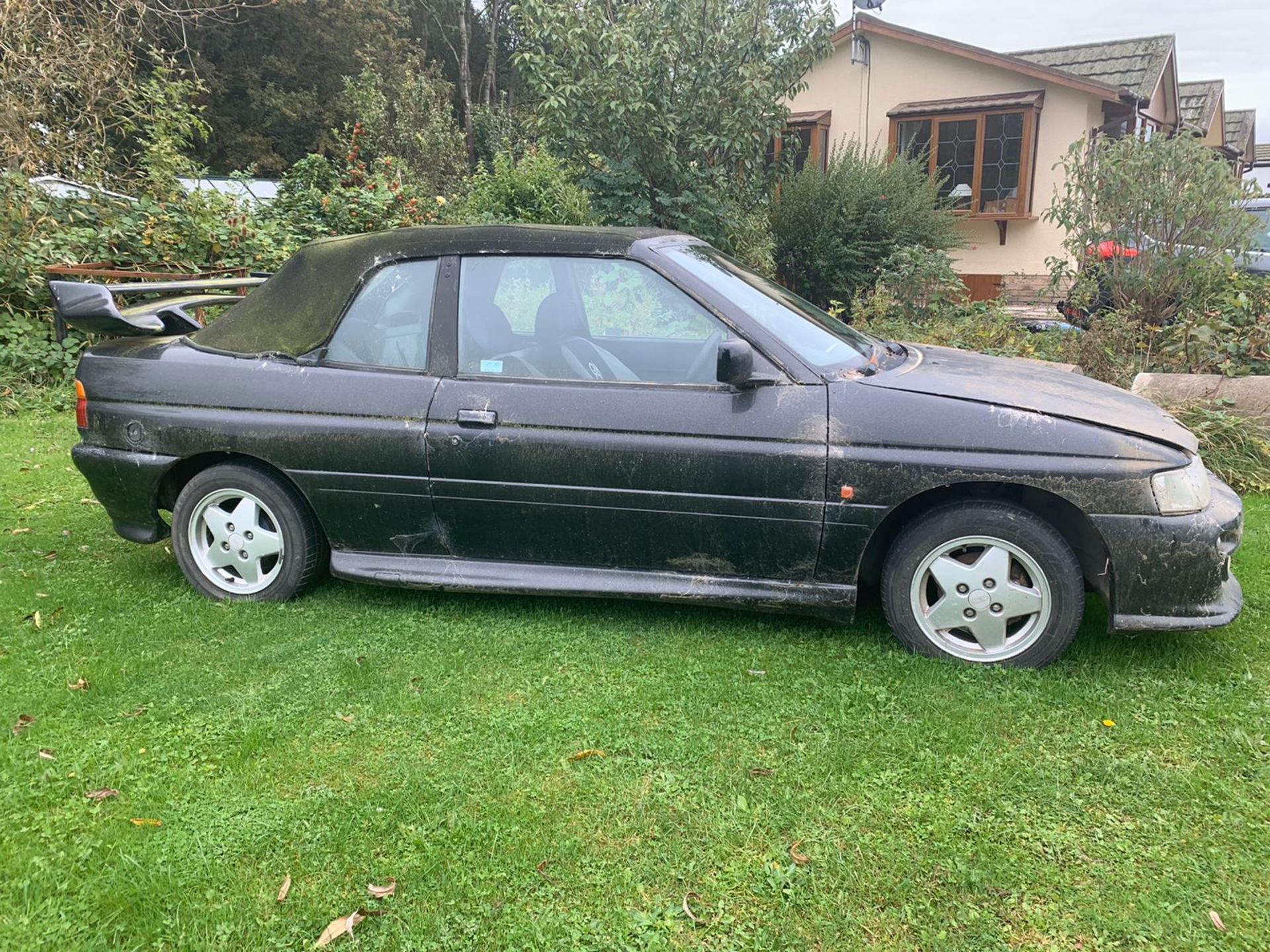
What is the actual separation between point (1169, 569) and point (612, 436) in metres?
2.04

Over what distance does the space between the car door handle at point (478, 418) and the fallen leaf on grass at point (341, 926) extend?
187 cm

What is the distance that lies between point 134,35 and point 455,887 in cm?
1061

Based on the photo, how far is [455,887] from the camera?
233 cm

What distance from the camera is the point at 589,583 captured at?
12.1 feet

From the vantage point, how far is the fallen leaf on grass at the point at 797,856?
95.1 inches

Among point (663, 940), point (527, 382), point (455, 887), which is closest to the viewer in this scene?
point (663, 940)

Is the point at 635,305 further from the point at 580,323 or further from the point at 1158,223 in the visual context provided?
the point at 1158,223

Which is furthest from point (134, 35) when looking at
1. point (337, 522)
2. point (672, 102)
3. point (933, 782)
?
point (933, 782)

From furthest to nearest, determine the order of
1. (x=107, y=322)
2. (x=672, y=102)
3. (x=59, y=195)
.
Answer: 1. (x=59, y=195)
2. (x=672, y=102)
3. (x=107, y=322)

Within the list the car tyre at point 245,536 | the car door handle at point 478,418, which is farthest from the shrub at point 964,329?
the car tyre at point 245,536

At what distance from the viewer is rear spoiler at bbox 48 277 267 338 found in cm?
398

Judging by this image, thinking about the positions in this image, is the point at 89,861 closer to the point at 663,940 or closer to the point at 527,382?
the point at 663,940

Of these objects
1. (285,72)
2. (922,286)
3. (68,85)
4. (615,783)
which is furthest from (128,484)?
(285,72)

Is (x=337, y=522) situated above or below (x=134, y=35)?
below
